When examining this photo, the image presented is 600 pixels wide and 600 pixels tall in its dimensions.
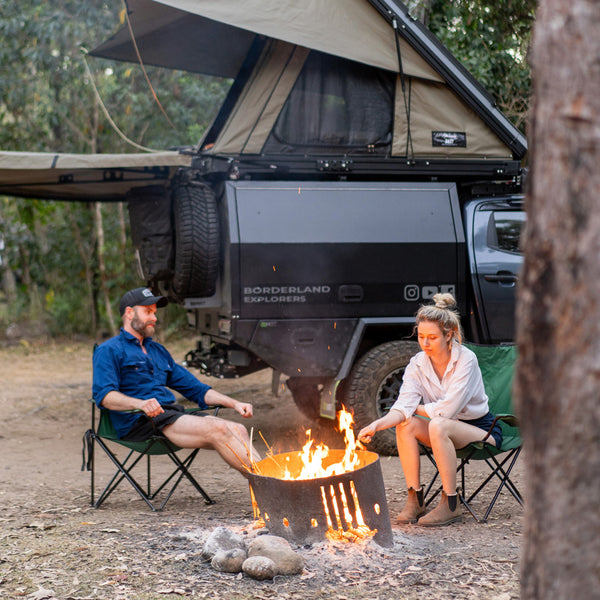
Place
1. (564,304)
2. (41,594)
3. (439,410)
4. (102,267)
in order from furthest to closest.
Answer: (102,267) → (439,410) → (41,594) → (564,304)

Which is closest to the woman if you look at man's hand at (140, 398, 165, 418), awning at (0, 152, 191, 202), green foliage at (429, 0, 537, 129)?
man's hand at (140, 398, 165, 418)

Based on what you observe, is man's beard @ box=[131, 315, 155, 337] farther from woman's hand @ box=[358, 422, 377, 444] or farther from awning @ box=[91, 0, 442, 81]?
awning @ box=[91, 0, 442, 81]

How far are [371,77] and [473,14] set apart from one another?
3.02 m

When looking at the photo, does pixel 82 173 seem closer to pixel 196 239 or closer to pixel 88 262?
pixel 196 239

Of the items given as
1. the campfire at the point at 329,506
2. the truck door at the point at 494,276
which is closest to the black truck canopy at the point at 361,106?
the truck door at the point at 494,276

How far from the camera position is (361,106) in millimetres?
6441

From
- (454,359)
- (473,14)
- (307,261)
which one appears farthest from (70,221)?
(454,359)

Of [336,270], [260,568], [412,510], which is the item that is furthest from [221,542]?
[336,270]

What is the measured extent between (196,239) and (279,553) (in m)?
3.00

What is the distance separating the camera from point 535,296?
1.77m

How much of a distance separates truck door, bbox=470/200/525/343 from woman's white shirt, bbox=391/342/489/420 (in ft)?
6.25

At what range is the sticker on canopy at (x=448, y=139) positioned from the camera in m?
6.43

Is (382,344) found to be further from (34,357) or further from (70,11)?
(70,11)

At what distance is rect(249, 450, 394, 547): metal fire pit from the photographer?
3600mm
